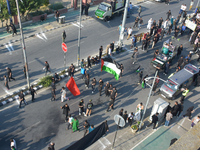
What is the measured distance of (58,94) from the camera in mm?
18234

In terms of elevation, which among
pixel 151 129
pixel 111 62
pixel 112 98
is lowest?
pixel 151 129

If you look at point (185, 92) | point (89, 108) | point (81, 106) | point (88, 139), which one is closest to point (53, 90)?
point (81, 106)

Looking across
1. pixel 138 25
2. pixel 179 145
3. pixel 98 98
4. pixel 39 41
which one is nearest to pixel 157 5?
pixel 138 25

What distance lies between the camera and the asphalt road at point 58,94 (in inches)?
586

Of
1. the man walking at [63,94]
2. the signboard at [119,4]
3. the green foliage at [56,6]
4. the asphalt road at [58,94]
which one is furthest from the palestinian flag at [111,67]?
the green foliage at [56,6]

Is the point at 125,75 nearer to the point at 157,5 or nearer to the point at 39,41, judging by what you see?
the point at 39,41

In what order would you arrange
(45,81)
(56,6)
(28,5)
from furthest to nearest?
(56,6) < (28,5) < (45,81)

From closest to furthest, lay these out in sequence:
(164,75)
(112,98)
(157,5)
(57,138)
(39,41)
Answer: (57,138)
(112,98)
(164,75)
(39,41)
(157,5)

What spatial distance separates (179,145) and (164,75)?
1346 centimetres

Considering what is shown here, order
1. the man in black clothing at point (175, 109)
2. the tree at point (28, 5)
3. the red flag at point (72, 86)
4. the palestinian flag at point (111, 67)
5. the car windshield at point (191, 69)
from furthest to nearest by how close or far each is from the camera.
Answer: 1. the tree at point (28, 5)
2. the car windshield at point (191, 69)
3. the palestinian flag at point (111, 67)
4. the red flag at point (72, 86)
5. the man in black clothing at point (175, 109)

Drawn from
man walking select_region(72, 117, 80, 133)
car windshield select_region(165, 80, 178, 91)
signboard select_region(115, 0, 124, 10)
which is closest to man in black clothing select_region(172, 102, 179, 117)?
car windshield select_region(165, 80, 178, 91)

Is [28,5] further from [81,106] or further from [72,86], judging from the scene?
[81,106]

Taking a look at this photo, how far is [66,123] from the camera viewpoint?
15898 millimetres

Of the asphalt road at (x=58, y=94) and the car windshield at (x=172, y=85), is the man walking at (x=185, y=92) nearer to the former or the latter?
the car windshield at (x=172, y=85)
